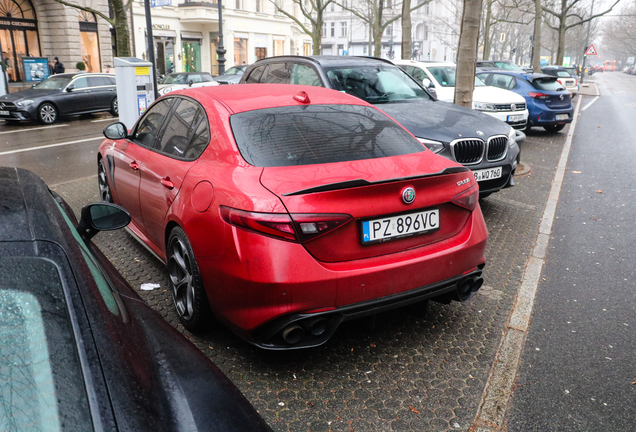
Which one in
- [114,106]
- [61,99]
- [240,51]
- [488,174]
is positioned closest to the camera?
[488,174]

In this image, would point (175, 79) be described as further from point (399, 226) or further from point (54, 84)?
point (399, 226)

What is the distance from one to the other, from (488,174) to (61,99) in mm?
14181

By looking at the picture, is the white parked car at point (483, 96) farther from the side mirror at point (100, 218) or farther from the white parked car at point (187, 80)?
the white parked car at point (187, 80)

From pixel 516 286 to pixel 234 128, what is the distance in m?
2.70

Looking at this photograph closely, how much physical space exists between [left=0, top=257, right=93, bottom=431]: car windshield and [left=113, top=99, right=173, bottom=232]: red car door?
2.99 metres

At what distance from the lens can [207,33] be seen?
42.7 meters

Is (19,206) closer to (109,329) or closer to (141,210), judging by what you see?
(109,329)

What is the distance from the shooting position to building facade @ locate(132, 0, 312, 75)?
38594mm

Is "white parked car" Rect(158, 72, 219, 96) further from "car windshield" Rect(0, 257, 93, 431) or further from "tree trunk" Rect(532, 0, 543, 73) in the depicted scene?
"car windshield" Rect(0, 257, 93, 431)

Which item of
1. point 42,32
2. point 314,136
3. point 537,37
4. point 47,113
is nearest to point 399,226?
point 314,136

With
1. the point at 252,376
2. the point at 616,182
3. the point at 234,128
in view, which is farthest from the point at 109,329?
the point at 616,182

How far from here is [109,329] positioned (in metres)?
1.47

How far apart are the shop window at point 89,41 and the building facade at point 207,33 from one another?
334cm

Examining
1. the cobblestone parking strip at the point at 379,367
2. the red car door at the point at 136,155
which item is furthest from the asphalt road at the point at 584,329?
the red car door at the point at 136,155
